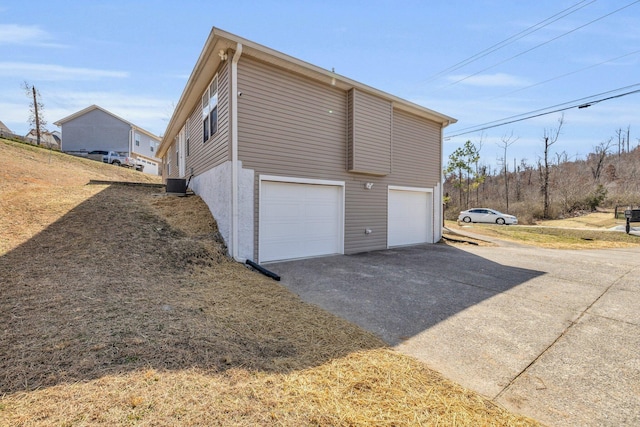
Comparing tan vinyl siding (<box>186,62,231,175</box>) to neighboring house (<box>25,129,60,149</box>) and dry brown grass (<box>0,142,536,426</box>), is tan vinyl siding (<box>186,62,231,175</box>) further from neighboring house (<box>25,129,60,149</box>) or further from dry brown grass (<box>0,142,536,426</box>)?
neighboring house (<box>25,129,60,149</box>)

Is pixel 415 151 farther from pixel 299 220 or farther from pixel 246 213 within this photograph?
pixel 246 213

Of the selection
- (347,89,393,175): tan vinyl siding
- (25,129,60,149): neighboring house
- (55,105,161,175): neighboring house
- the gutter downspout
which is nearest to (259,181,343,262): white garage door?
the gutter downspout

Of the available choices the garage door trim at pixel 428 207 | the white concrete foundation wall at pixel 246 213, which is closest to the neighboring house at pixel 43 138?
the white concrete foundation wall at pixel 246 213

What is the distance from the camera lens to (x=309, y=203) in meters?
7.51

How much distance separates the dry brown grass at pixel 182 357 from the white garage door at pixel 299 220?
1.96 metres

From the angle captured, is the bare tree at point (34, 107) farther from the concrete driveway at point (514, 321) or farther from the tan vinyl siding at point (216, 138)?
the concrete driveway at point (514, 321)

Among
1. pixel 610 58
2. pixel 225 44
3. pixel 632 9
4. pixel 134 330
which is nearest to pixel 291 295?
pixel 134 330

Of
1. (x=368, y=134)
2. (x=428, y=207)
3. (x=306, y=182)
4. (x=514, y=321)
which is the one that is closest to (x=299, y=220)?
(x=306, y=182)

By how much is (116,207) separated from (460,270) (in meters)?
8.74

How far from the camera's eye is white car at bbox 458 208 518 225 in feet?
70.3

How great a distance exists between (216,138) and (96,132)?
2936cm

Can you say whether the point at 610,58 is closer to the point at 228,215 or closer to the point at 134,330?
the point at 228,215

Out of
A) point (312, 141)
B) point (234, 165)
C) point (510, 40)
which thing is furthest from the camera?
point (510, 40)

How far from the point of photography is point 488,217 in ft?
72.3
